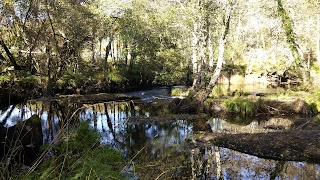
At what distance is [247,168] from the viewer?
6.93 m

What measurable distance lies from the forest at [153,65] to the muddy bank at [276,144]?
0.14ft

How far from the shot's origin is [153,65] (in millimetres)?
29531

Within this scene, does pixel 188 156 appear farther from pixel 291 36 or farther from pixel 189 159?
pixel 291 36

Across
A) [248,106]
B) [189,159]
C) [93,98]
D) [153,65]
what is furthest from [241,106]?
[153,65]

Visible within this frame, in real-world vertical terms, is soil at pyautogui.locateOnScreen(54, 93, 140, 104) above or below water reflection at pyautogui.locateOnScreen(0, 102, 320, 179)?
above

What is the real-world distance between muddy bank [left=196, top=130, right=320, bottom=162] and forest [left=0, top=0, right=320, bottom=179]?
0.04 m

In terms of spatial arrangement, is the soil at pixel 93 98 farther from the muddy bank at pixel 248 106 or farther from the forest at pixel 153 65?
the muddy bank at pixel 248 106

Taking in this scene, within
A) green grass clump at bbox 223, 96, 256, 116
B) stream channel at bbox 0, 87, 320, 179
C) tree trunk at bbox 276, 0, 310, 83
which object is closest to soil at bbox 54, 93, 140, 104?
stream channel at bbox 0, 87, 320, 179

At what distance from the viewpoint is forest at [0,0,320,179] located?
8891mm

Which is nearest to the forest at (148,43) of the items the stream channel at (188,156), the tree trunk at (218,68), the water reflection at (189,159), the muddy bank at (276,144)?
the tree trunk at (218,68)

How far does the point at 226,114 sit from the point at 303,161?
7244 mm

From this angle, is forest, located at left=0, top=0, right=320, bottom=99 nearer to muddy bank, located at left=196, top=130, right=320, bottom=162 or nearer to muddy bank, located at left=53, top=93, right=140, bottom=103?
muddy bank, located at left=53, top=93, right=140, bottom=103

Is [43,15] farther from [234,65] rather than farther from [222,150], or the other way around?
[234,65]

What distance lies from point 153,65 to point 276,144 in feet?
72.3
